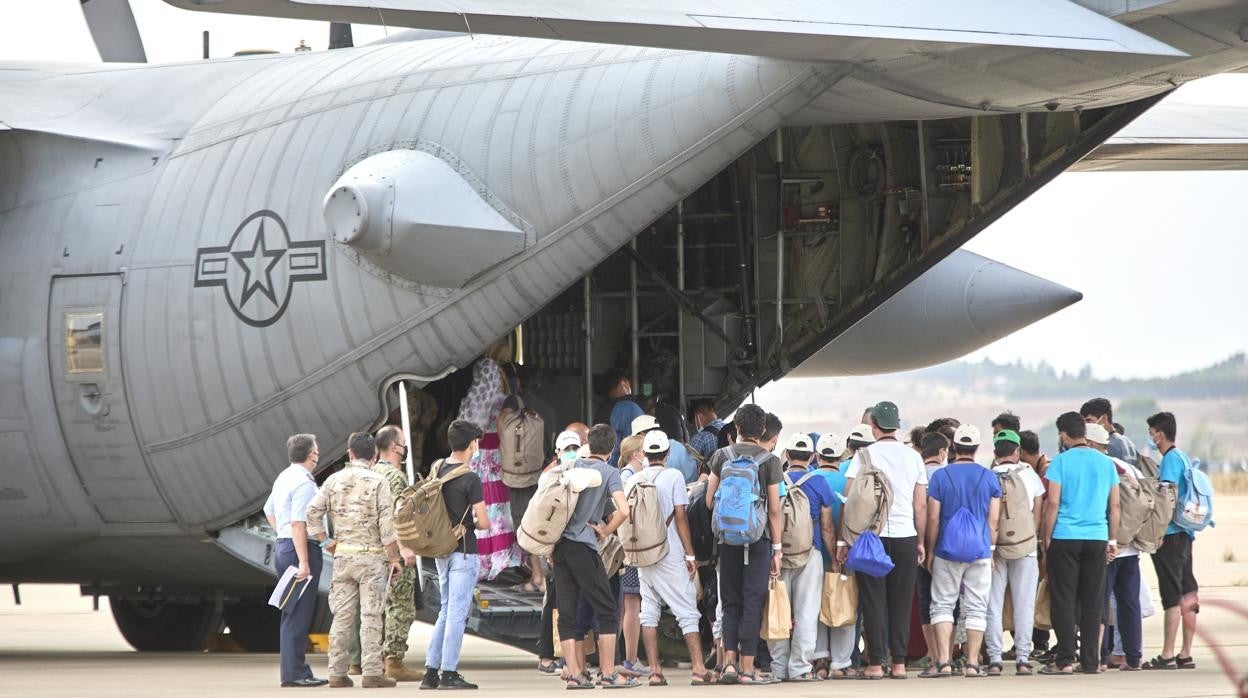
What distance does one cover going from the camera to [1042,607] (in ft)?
41.9

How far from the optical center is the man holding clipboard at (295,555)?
11656 mm

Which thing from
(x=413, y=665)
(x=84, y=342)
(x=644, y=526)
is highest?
(x=84, y=342)

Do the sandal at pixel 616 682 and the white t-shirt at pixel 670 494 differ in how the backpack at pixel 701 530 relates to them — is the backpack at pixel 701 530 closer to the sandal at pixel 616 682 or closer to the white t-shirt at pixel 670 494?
the white t-shirt at pixel 670 494

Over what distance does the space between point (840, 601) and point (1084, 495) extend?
190 centimetres

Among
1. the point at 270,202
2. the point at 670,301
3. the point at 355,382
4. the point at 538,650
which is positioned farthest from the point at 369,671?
the point at 670,301

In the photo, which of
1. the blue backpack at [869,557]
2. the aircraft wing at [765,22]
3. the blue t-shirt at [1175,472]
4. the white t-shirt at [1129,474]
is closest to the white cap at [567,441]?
the blue backpack at [869,557]

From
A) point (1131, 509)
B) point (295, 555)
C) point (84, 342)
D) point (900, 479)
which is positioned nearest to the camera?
point (900, 479)

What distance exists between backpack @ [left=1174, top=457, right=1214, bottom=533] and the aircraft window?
874 centimetres

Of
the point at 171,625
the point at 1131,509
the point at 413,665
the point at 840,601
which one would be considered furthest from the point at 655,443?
the point at 171,625

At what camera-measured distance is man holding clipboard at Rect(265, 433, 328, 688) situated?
459 inches

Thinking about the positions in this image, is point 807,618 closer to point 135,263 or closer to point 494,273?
point 494,273

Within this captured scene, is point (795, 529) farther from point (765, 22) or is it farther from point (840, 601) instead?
point (765, 22)

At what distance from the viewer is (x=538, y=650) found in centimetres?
1254

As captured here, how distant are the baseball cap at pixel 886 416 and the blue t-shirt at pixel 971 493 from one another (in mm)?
492
